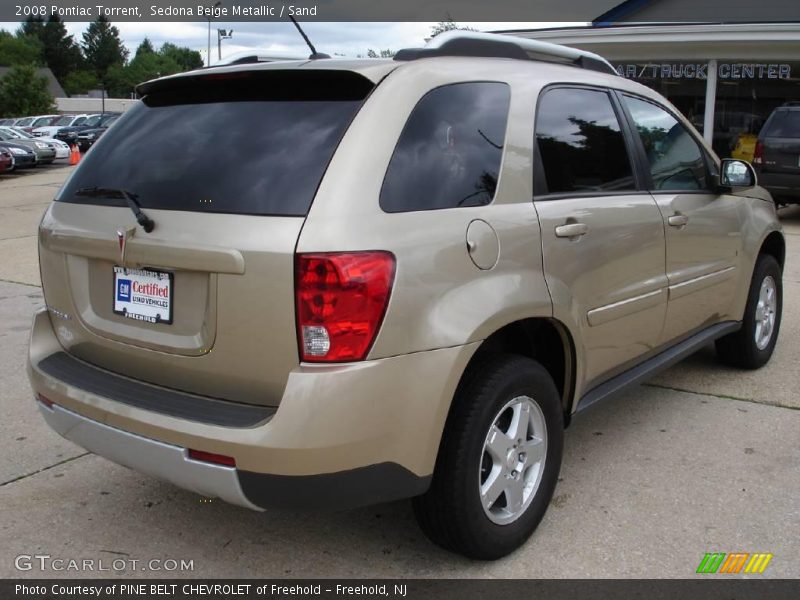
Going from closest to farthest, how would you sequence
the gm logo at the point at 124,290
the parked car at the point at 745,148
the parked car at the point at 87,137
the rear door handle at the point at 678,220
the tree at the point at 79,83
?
the gm logo at the point at 124,290, the rear door handle at the point at 678,220, the parked car at the point at 745,148, the parked car at the point at 87,137, the tree at the point at 79,83

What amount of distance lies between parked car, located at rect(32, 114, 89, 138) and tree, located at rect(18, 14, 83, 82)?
290 ft

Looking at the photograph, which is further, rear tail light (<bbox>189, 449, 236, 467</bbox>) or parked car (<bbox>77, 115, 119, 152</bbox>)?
parked car (<bbox>77, 115, 119, 152</bbox>)

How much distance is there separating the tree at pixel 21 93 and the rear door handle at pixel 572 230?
54397 mm

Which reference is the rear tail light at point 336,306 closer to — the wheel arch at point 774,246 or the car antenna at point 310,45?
the car antenna at point 310,45

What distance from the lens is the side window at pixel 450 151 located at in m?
2.61

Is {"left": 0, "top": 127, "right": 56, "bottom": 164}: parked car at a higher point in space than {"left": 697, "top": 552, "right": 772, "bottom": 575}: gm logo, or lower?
lower

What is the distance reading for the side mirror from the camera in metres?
4.41

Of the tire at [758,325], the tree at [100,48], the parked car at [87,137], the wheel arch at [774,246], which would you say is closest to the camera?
the tire at [758,325]

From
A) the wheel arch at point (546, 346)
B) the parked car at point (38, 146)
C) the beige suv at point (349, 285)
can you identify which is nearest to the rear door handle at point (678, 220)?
the beige suv at point (349, 285)

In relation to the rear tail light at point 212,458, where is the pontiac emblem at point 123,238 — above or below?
above

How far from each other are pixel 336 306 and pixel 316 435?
385 millimetres

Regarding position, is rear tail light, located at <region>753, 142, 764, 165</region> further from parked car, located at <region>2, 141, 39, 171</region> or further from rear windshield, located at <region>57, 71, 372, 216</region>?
parked car, located at <region>2, 141, 39, 171</region>

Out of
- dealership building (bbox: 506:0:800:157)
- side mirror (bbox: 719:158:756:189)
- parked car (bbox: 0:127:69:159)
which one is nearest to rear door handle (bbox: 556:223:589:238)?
side mirror (bbox: 719:158:756:189)

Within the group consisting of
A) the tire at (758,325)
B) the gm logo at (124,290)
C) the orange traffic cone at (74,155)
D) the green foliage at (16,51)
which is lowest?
the orange traffic cone at (74,155)
